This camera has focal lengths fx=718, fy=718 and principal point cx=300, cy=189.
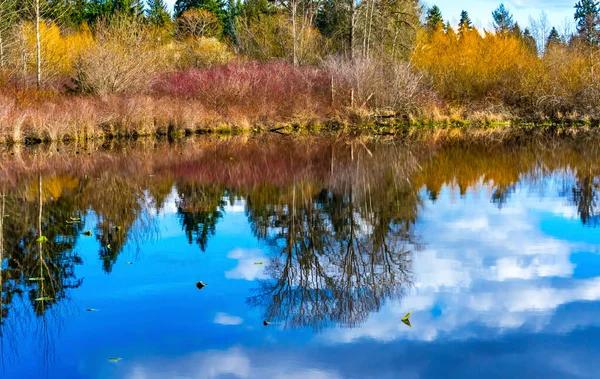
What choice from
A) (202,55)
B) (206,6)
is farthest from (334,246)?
(206,6)

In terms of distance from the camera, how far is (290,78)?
39719mm

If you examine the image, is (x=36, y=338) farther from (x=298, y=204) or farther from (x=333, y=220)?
(x=298, y=204)

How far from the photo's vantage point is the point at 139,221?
12.3 meters

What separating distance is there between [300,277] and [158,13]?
222ft

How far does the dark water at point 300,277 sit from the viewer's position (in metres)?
6.14

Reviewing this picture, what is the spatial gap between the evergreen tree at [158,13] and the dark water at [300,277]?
54.5 meters

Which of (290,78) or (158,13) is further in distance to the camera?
(158,13)

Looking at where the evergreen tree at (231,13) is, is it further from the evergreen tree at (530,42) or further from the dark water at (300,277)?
the dark water at (300,277)

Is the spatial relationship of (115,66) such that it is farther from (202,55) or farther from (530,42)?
(530,42)

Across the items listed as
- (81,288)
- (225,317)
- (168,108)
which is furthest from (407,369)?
(168,108)

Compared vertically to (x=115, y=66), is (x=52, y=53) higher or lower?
higher

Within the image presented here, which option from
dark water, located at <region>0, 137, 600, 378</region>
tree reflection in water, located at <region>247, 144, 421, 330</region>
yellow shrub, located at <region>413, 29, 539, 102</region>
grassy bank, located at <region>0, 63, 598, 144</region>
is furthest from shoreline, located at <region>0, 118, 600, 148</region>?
tree reflection in water, located at <region>247, 144, 421, 330</region>

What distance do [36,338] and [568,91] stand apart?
134 ft

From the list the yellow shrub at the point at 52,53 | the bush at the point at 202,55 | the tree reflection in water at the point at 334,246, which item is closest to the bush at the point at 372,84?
the bush at the point at 202,55
